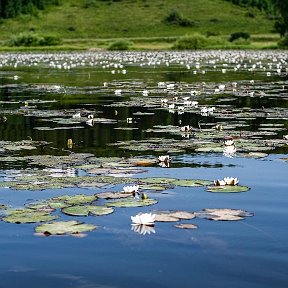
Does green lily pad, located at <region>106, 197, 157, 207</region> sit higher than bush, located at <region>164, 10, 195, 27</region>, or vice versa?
bush, located at <region>164, 10, 195, 27</region>

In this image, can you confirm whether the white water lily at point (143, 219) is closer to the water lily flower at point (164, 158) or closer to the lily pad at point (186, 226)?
the lily pad at point (186, 226)

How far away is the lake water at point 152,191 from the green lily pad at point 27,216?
2.7 inches

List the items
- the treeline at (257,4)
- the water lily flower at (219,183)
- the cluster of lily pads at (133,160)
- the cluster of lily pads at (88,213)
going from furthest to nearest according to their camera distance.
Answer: the treeline at (257,4) → the water lily flower at (219,183) → the cluster of lily pads at (133,160) → the cluster of lily pads at (88,213)

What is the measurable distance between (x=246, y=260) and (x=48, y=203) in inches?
94.4

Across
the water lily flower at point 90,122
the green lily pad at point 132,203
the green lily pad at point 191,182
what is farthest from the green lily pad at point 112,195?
the water lily flower at point 90,122

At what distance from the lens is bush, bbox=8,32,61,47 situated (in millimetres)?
93500

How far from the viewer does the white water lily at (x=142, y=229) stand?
5930 millimetres

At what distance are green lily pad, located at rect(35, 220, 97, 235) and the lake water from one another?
2.5 inches

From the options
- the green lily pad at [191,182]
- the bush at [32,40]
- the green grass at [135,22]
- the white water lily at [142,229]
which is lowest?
the white water lily at [142,229]

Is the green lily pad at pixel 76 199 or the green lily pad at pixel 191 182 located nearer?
the green lily pad at pixel 76 199

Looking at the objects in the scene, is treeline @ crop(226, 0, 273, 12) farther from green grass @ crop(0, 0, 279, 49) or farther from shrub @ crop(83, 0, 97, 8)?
shrub @ crop(83, 0, 97, 8)

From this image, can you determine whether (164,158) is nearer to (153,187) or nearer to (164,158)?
(164,158)

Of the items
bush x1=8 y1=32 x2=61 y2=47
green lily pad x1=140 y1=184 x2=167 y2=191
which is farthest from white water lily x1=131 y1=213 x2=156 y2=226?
bush x1=8 y1=32 x2=61 y2=47

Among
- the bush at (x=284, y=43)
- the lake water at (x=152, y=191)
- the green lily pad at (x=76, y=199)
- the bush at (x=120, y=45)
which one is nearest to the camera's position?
the lake water at (x=152, y=191)
